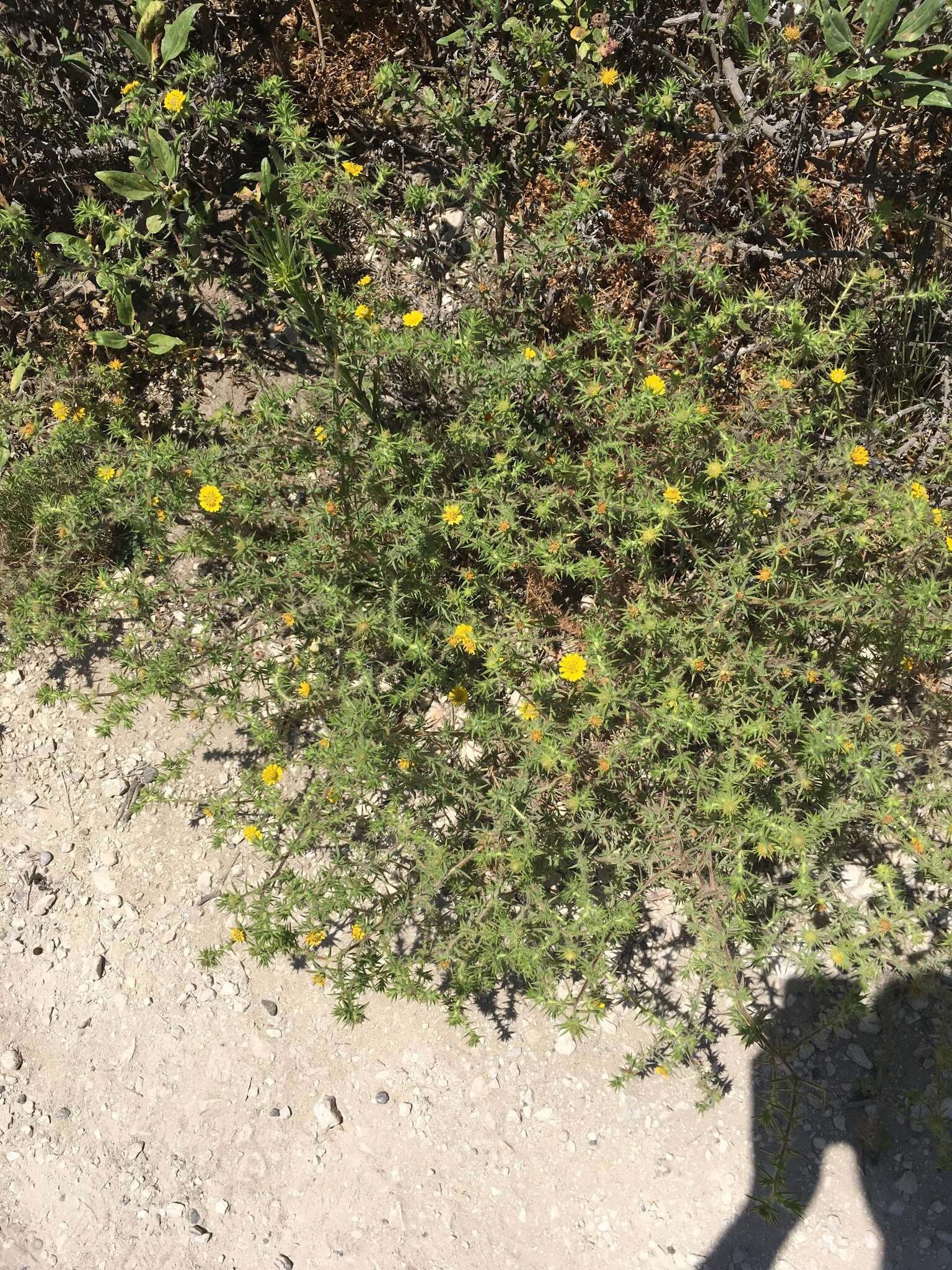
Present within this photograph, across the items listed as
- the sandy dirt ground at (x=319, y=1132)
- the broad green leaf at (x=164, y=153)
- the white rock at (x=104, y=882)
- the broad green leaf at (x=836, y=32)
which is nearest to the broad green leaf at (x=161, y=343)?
the broad green leaf at (x=164, y=153)

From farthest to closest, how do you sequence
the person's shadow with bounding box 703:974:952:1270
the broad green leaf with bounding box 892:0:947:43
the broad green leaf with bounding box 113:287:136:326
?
the broad green leaf with bounding box 113:287:136:326 → the person's shadow with bounding box 703:974:952:1270 → the broad green leaf with bounding box 892:0:947:43

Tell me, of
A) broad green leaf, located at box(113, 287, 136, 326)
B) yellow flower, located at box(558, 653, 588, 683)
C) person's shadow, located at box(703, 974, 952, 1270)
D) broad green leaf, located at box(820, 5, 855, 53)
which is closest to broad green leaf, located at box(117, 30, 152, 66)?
broad green leaf, located at box(113, 287, 136, 326)

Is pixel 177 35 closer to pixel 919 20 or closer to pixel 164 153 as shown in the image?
pixel 164 153

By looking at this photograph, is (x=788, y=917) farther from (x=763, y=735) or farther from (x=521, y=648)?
(x=521, y=648)

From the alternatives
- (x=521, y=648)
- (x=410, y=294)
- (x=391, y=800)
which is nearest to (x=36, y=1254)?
(x=391, y=800)

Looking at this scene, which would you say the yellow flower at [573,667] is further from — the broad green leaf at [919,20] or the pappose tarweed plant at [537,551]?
the broad green leaf at [919,20]

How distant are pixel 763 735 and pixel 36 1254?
10.1 ft

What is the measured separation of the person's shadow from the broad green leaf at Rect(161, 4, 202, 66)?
410cm

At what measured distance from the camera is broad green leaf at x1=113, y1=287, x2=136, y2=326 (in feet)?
11.0

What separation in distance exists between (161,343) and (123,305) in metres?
0.24

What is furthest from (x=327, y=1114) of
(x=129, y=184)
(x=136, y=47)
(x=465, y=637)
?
(x=136, y=47)

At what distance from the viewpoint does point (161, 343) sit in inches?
142

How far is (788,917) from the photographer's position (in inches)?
115

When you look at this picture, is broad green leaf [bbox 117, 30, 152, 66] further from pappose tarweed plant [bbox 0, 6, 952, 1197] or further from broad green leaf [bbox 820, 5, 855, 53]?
broad green leaf [bbox 820, 5, 855, 53]
